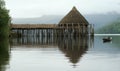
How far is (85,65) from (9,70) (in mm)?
6206

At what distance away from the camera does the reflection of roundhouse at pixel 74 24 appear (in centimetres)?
11612

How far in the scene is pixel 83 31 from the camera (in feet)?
385

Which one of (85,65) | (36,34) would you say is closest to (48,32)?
(36,34)

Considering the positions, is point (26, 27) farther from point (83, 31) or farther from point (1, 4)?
point (1, 4)

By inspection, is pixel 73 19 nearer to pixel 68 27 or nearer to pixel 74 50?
pixel 68 27

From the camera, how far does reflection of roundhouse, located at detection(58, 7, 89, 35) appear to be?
11612 centimetres

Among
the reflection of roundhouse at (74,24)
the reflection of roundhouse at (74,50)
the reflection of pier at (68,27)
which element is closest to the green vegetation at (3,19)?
the reflection of roundhouse at (74,50)

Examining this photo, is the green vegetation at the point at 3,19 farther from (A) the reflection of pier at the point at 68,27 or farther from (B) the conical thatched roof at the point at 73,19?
(B) the conical thatched roof at the point at 73,19

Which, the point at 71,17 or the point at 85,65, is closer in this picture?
the point at 85,65

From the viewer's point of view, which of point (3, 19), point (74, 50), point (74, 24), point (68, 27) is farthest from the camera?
point (74, 24)

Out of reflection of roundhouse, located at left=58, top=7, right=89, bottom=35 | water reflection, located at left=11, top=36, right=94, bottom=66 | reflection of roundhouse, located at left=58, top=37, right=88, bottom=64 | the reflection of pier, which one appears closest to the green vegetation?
water reflection, located at left=11, top=36, right=94, bottom=66

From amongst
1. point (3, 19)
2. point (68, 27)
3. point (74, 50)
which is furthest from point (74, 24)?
point (74, 50)

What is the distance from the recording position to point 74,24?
11862 centimetres

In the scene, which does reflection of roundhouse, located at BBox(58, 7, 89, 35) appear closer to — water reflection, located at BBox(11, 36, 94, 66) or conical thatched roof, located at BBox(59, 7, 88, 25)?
conical thatched roof, located at BBox(59, 7, 88, 25)
